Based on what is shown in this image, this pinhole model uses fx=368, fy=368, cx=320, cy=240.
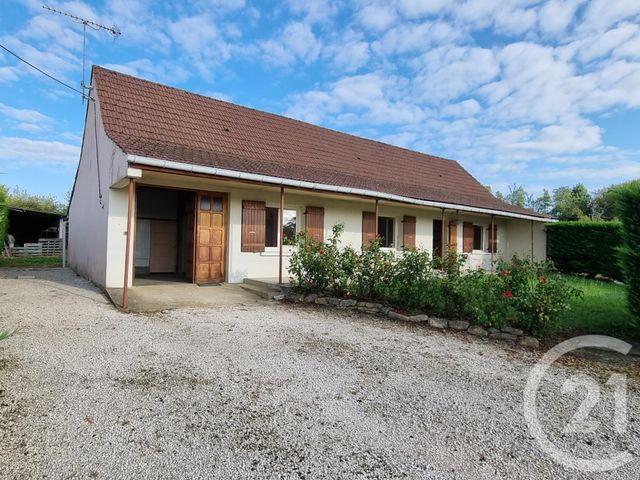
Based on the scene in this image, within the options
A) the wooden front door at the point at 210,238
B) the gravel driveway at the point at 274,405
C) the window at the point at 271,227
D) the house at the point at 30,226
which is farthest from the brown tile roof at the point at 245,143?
the house at the point at 30,226

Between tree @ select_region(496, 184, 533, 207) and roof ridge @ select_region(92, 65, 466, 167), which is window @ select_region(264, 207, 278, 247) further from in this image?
tree @ select_region(496, 184, 533, 207)

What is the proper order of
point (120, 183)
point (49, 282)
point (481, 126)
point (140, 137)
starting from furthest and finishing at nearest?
point (481, 126) → point (49, 282) → point (140, 137) → point (120, 183)

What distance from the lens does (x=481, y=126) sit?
690 inches

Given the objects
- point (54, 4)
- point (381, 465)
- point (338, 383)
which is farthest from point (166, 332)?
point (54, 4)

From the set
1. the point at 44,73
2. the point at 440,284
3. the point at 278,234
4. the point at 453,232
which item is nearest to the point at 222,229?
the point at 278,234

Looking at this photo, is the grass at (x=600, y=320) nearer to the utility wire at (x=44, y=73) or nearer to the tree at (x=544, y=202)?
the utility wire at (x=44, y=73)

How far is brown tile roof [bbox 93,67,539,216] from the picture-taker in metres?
9.10

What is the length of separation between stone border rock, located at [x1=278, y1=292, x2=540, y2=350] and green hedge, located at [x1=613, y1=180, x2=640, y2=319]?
1614 mm

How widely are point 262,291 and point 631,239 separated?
21.9 ft

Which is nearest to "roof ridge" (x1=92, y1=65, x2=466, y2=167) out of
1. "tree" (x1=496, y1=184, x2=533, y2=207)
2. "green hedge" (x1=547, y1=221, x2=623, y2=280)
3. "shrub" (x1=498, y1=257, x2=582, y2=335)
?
"green hedge" (x1=547, y1=221, x2=623, y2=280)

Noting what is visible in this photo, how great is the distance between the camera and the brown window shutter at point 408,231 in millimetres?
13789

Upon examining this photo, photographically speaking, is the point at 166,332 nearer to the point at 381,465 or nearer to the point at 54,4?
the point at 381,465

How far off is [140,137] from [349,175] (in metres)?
6.93

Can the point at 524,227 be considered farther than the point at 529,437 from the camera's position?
Yes
